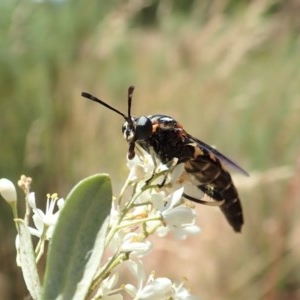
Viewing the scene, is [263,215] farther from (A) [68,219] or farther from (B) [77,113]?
(A) [68,219]

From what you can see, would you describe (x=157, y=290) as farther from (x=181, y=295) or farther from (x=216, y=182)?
(x=216, y=182)

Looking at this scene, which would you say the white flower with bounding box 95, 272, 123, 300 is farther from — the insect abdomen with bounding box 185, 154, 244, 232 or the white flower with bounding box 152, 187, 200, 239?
the insect abdomen with bounding box 185, 154, 244, 232

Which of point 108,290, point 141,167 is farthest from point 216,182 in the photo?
point 108,290

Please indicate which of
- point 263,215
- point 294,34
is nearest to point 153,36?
point 294,34

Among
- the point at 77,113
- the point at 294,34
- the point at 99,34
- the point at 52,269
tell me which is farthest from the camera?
the point at 294,34

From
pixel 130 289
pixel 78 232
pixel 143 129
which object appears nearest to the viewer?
pixel 78 232

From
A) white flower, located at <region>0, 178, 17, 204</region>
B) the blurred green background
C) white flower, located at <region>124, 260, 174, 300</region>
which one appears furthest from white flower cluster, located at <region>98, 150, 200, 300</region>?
the blurred green background
